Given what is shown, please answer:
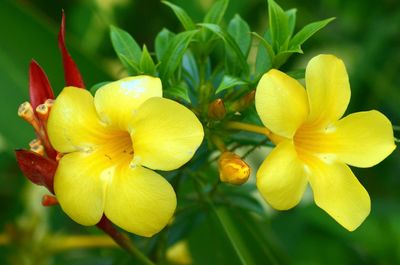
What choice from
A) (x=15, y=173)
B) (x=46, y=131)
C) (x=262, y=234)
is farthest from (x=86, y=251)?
(x=46, y=131)

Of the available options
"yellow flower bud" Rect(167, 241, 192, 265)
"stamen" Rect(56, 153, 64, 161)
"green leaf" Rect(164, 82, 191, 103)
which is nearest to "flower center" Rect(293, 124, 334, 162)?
"green leaf" Rect(164, 82, 191, 103)

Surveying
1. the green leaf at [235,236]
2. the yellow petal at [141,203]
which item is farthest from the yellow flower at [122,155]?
the green leaf at [235,236]

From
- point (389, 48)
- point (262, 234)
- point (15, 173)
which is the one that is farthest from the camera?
point (389, 48)

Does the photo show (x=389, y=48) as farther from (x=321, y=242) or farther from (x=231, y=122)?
(x=231, y=122)

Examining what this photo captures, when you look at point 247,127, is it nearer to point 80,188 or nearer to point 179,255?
point 80,188

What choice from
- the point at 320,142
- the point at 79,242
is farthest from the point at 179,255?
the point at 320,142

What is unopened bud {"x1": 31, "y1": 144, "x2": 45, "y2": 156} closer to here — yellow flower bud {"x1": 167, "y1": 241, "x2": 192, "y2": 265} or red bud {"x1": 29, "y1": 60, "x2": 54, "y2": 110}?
red bud {"x1": 29, "y1": 60, "x2": 54, "y2": 110}
